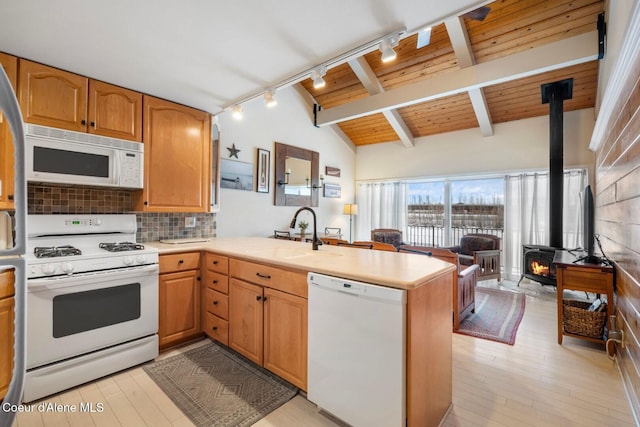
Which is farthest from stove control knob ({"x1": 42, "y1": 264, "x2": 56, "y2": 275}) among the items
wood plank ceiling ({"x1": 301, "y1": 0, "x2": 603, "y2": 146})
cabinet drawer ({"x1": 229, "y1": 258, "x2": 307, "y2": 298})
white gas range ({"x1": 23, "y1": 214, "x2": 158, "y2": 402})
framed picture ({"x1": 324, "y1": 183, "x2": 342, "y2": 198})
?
framed picture ({"x1": 324, "y1": 183, "x2": 342, "y2": 198})

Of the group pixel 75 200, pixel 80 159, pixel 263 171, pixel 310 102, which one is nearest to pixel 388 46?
pixel 80 159

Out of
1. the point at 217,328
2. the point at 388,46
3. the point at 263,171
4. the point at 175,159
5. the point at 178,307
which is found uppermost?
the point at 388,46

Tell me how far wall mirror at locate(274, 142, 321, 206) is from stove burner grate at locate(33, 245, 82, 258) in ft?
9.72

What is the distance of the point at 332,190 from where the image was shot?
631cm

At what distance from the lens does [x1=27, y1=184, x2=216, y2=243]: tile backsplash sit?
93.0 inches

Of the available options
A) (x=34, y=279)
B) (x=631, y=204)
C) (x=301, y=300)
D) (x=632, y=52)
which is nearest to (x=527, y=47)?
(x=632, y=52)

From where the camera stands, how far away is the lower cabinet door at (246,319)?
2.11 metres

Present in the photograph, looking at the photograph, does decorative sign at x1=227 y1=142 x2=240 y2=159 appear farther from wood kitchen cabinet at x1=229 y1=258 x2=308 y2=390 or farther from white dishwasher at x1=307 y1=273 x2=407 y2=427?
white dishwasher at x1=307 y1=273 x2=407 y2=427

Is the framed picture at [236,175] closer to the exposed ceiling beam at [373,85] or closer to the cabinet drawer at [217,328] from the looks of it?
the cabinet drawer at [217,328]

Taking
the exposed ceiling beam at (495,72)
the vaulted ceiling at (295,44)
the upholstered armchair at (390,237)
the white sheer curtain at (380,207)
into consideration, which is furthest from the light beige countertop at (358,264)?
the white sheer curtain at (380,207)

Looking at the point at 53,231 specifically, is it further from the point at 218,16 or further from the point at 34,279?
the point at 218,16

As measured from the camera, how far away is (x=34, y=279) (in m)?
1.82

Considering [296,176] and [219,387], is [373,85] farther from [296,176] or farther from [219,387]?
[219,387]

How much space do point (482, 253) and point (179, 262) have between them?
4.21 metres
